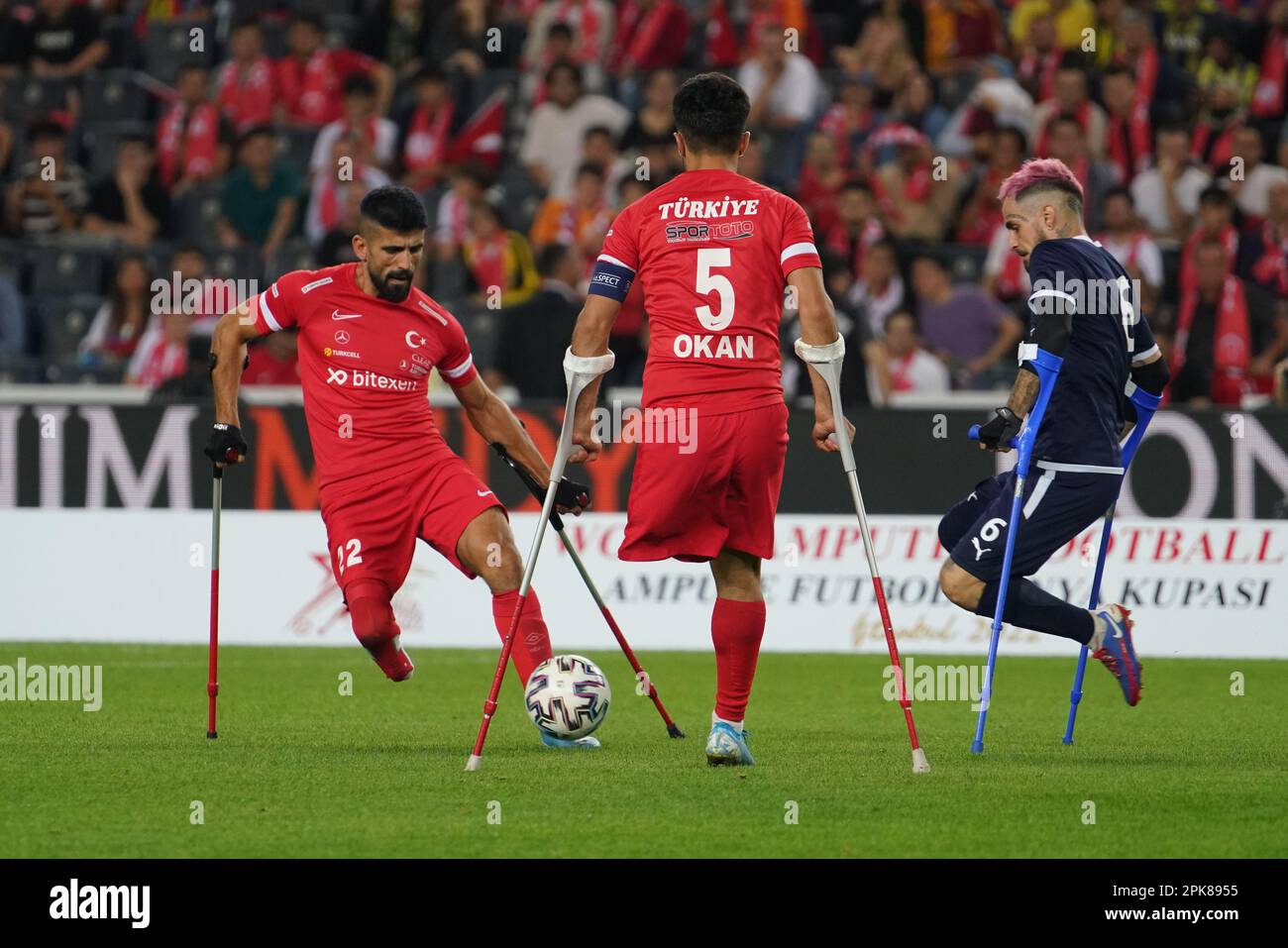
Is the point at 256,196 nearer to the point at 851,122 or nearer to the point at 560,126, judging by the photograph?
the point at 560,126

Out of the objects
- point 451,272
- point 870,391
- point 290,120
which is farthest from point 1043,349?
point 290,120

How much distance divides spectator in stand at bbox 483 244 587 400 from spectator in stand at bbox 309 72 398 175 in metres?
3.51

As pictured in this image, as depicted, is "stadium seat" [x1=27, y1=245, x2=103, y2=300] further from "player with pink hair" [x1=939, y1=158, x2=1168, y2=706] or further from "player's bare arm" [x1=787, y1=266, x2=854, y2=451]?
"player's bare arm" [x1=787, y1=266, x2=854, y2=451]

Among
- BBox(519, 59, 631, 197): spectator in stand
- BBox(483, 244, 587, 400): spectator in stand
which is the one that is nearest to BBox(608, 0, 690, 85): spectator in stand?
BBox(519, 59, 631, 197): spectator in stand

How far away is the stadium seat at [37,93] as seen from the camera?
68.6ft

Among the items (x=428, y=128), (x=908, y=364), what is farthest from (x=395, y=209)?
(x=428, y=128)

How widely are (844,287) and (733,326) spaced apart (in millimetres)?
7933

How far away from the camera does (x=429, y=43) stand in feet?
67.5

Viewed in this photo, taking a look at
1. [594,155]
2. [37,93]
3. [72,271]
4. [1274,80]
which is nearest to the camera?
[594,155]

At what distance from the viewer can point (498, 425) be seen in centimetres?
948

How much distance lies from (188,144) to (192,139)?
6 cm

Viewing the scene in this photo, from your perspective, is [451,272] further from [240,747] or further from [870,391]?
[240,747]

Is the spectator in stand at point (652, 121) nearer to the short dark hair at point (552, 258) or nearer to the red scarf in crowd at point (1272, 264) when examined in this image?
the short dark hair at point (552, 258)

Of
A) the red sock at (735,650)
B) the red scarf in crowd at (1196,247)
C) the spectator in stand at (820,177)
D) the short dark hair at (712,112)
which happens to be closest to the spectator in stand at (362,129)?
the spectator in stand at (820,177)
